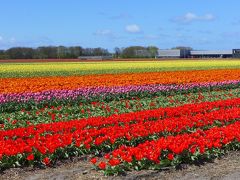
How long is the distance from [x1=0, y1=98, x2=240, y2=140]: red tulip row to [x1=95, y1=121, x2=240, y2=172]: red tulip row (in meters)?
2.13

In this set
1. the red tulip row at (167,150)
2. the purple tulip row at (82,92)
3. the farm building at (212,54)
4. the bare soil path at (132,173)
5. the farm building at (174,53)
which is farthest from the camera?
the farm building at (212,54)

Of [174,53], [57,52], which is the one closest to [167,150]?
[57,52]

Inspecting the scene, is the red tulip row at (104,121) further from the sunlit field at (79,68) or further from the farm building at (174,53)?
the farm building at (174,53)

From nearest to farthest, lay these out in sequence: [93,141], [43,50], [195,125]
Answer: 1. [93,141]
2. [195,125]
3. [43,50]

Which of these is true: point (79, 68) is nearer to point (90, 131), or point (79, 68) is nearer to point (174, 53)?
point (90, 131)

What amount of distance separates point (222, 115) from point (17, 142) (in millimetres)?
6010

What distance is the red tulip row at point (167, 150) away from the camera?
8211mm

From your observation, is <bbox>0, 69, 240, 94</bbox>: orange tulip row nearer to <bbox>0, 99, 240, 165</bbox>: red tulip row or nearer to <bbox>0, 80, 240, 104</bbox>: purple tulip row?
<bbox>0, 80, 240, 104</bbox>: purple tulip row

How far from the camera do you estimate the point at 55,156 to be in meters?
9.14

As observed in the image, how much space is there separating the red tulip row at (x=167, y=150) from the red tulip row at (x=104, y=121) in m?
2.13

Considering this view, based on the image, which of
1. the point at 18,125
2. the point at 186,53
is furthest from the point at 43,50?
the point at 18,125

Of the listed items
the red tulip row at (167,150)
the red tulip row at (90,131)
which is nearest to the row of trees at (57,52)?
the red tulip row at (90,131)

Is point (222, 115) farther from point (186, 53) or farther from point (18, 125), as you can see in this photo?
point (186, 53)

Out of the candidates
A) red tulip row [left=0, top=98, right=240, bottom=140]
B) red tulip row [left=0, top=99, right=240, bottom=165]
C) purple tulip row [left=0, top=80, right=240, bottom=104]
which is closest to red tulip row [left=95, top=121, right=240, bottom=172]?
red tulip row [left=0, top=99, right=240, bottom=165]
